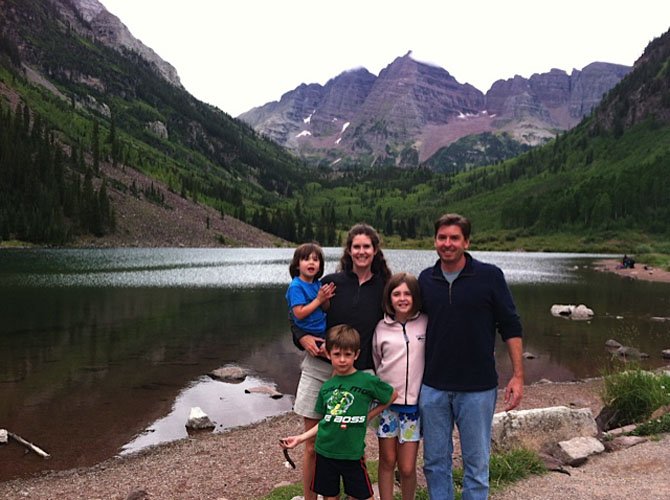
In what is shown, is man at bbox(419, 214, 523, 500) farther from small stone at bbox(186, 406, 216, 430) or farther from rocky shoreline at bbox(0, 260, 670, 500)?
small stone at bbox(186, 406, 216, 430)

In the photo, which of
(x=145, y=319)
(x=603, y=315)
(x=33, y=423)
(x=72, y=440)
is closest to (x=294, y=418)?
(x=72, y=440)

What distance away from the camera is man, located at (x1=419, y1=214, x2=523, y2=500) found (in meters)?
6.42

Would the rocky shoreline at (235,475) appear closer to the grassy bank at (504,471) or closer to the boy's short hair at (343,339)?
the grassy bank at (504,471)

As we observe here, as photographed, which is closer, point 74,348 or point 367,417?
point 367,417

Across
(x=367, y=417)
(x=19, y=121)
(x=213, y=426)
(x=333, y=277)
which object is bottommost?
(x=213, y=426)

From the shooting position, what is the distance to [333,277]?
7250mm

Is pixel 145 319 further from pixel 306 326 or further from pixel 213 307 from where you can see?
pixel 306 326

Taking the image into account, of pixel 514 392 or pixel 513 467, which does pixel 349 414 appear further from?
pixel 513 467

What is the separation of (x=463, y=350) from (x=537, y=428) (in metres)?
5.69

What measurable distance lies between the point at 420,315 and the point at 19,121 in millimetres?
181294

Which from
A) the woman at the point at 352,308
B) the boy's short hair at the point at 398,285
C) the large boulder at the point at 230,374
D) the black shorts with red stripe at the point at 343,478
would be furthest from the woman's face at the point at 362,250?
the large boulder at the point at 230,374

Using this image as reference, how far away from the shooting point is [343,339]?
6602 millimetres

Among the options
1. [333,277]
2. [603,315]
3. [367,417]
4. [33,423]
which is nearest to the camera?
[367,417]

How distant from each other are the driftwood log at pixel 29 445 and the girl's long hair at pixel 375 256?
1153 cm
